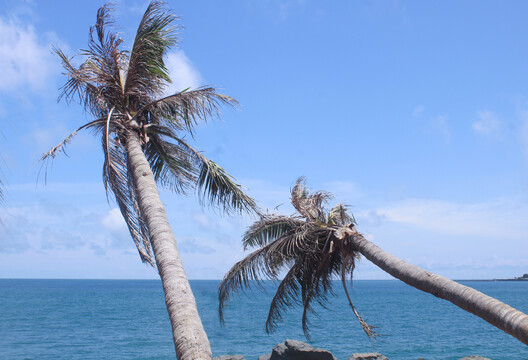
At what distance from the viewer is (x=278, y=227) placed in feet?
39.5

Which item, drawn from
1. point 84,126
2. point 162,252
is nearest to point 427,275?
point 162,252

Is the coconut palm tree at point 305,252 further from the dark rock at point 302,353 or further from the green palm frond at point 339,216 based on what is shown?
the dark rock at point 302,353

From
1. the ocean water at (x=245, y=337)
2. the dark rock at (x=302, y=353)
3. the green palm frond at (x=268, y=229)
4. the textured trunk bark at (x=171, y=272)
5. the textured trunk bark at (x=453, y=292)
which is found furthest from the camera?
the ocean water at (x=245, y=337)

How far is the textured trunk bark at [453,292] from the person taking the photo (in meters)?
5.75

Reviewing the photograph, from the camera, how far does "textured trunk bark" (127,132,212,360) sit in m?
4.39

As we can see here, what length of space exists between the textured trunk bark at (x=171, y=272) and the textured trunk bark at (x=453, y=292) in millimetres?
3872

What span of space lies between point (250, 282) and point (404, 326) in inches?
1592

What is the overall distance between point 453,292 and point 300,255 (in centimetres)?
467

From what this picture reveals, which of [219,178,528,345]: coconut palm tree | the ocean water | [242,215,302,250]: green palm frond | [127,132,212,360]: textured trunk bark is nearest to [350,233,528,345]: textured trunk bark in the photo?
[219,178,528,345]: coconut palm tree

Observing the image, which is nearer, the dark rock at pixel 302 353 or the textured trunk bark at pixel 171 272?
the textured trunk bark at pixel 171 272

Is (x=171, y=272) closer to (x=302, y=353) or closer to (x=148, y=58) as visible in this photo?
(x=148, y=58)

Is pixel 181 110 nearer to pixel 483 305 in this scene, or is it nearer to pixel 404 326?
pixel 483 305

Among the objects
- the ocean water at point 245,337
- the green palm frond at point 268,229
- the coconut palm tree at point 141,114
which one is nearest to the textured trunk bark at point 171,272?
the coconut palm tree at point 141,114

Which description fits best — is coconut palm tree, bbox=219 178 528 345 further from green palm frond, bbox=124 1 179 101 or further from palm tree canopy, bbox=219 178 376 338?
green palm frond, bbox=124 1 179 101
